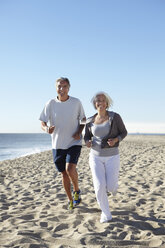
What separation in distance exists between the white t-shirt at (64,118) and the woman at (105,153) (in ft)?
2.00

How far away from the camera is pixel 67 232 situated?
329 centimetres

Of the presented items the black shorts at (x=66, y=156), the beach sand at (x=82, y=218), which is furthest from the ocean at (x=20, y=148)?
the black shorts at (x=66, y=156)

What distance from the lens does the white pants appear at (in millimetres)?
3539

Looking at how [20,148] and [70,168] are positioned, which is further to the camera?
[20,148]

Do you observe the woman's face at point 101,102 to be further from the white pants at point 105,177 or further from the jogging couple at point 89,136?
the white pants at point 105,177

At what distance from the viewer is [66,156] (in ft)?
14.0

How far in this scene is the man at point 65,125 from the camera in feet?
13.6

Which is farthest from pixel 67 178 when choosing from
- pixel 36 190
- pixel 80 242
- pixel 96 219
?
pixel 36 190

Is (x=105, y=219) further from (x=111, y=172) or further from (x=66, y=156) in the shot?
(x=66, y=156)

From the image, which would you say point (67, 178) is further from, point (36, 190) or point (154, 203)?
point (36, 190)

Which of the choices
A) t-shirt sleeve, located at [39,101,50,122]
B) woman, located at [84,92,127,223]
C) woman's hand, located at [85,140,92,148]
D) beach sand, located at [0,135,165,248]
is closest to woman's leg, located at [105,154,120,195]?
woman, located at [84,92,127,223]

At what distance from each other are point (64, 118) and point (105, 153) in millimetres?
992

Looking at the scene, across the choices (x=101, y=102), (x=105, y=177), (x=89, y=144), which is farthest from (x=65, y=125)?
(x=105, y=177)

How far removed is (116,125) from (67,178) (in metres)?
1.47
